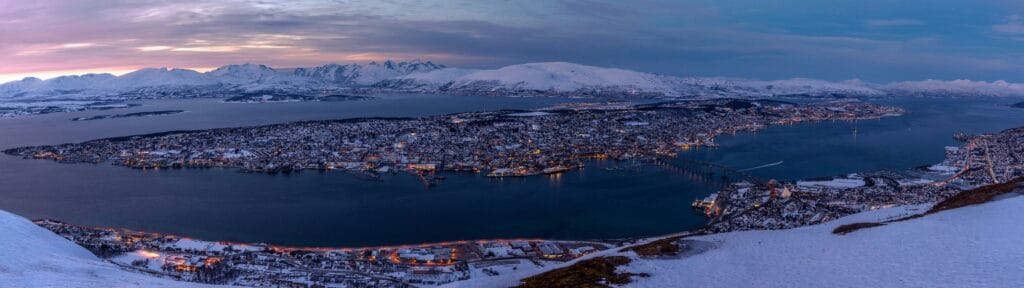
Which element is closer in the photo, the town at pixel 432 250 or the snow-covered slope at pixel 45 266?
the snow-covered slope at pixel 45 266

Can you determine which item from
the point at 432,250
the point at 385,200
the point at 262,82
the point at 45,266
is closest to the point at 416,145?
the point at 385,200

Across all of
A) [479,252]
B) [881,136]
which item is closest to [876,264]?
[479,252]

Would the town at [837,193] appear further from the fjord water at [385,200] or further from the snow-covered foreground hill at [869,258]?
the snow-covered foreground hill at [869,258]

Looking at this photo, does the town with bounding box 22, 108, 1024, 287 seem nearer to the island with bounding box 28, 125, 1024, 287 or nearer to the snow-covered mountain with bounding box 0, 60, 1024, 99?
the island with bounding box 28, 125, 1024, 287

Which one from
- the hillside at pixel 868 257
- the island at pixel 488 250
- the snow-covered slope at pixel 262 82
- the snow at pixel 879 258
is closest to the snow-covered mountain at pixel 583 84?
the snow-covered slope at pixel 262 82

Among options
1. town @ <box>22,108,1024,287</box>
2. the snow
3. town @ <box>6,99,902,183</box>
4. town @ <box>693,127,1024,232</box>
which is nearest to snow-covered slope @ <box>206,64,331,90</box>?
town @ <box>6,99,902,183</box>

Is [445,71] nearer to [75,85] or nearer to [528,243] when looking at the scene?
[75,85]
